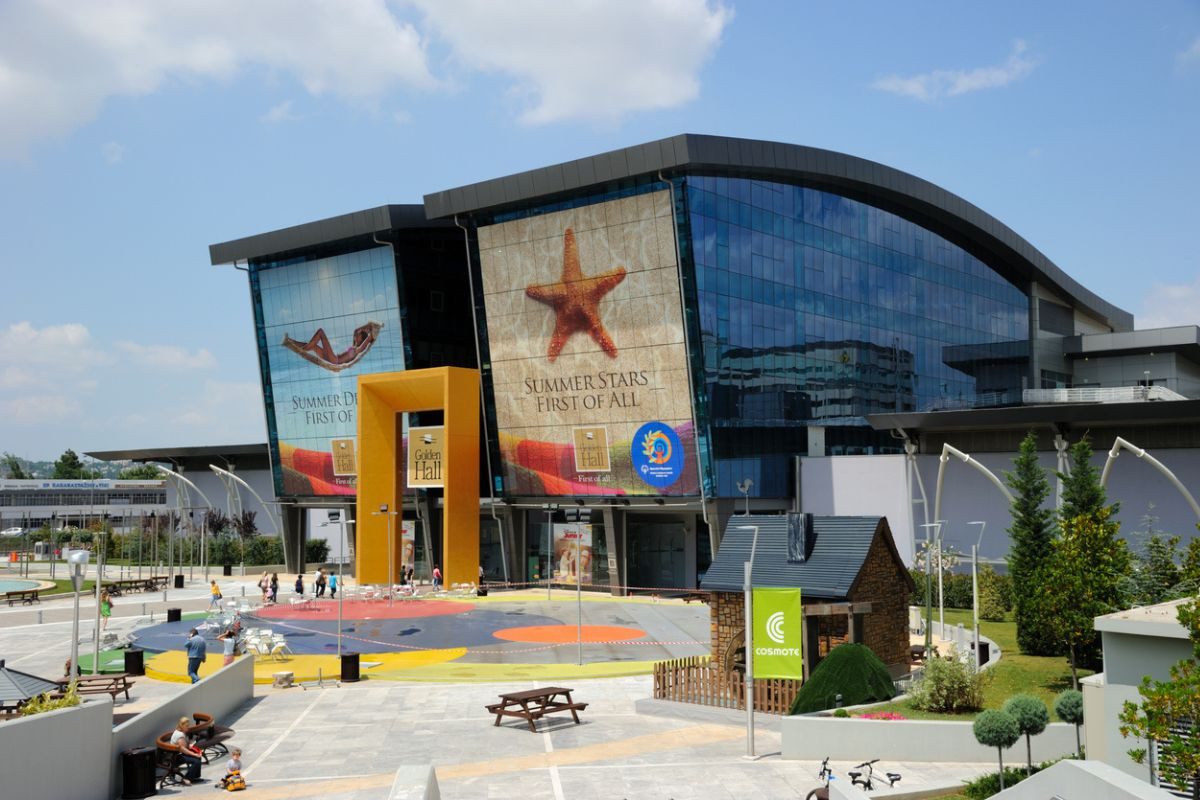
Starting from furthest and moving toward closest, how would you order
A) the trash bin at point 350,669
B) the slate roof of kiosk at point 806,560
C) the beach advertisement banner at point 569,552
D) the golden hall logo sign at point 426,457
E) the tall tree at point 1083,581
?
the golden hall logo sign at point 426,457 < the beach advertisement banner at point 569,552 < the trash bin at point 350,669 < the slate roof of kiosk at point 806,560 < the tall tree at point 1083,581

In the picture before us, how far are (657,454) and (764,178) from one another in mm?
16319

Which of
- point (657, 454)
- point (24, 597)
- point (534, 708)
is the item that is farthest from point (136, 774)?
point (24, 597)

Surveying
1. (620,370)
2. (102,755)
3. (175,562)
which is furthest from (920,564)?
(175,562)

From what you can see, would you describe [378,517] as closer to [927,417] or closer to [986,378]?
[927,417]

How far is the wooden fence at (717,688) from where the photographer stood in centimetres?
2617

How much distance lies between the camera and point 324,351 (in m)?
75.1

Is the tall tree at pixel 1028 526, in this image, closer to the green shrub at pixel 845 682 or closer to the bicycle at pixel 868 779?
the green shrub at pixel 845 682

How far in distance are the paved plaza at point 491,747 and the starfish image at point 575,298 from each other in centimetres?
2765

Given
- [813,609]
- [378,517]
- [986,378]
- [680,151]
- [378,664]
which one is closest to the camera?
[813,609]

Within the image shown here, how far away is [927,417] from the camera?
5334 centimetres

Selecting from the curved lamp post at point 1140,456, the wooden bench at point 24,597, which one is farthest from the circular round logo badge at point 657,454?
the wooden bench at point 24,597

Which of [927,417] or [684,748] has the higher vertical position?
[927,417]

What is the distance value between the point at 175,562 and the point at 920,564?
7487 cm

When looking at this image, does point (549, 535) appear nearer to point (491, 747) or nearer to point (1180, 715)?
point (491, 747)
